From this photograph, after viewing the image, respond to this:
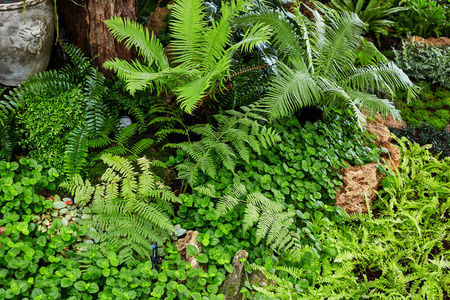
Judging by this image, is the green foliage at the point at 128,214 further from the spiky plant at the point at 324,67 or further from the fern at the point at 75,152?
the spiky plant at the point at 324,67

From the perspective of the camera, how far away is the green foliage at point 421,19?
649 cm

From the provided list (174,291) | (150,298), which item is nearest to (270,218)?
(174,291)

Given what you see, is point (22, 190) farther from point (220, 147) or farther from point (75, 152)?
point (220, 147)

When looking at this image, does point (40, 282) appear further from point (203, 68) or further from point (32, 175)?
point (203, 68)

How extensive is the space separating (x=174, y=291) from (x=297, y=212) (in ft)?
3.81

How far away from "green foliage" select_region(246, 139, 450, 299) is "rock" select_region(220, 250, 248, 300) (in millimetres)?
189

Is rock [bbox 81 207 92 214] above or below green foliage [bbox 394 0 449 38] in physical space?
below

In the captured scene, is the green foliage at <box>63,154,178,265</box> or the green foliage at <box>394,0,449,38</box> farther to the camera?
the green foliage at <box>394,0,449,38</box>

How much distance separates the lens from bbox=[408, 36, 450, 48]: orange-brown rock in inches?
246

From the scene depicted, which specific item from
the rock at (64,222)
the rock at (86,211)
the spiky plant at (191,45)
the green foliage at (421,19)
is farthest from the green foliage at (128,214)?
the green foliage at (421,19)

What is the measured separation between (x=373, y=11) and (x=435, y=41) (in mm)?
1325

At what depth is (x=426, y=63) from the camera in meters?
5.95

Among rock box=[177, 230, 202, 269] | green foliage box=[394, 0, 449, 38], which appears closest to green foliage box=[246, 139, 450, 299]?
rock box=[177, 230, 202, 269]

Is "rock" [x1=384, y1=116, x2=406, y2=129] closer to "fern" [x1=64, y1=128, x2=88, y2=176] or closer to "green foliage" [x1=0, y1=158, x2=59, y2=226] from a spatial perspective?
"fern" [x1=64, y1=128, x2=88, y2=176]
